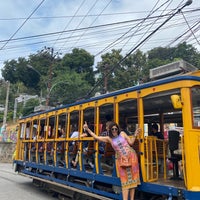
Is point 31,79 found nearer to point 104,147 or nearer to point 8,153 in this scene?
point 8,153

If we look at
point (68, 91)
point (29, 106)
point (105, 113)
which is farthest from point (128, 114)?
point (29, 106)

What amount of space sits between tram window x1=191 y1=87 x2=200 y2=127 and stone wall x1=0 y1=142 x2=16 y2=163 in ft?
73.1

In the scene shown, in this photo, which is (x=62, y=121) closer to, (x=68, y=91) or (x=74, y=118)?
(x=74, y=118)

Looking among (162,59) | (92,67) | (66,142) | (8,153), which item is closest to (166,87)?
(66,142)

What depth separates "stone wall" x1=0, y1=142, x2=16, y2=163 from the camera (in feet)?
81.8

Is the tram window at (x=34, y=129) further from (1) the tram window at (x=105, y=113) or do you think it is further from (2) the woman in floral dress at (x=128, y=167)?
(2) the woman in floral dress at (x=128, y=167)

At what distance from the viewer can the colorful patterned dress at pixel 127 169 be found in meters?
5.04

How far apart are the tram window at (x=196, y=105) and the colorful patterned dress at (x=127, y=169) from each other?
4.20 feet

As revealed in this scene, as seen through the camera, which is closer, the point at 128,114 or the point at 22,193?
the point at 128,114

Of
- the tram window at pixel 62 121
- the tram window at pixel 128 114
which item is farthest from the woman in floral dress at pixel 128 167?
the tram window at pixel 62 121

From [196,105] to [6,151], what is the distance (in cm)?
2324

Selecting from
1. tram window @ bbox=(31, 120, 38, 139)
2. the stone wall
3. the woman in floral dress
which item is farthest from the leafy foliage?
the woman in floral dress

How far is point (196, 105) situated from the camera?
5.05 metres

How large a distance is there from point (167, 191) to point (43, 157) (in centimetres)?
562
